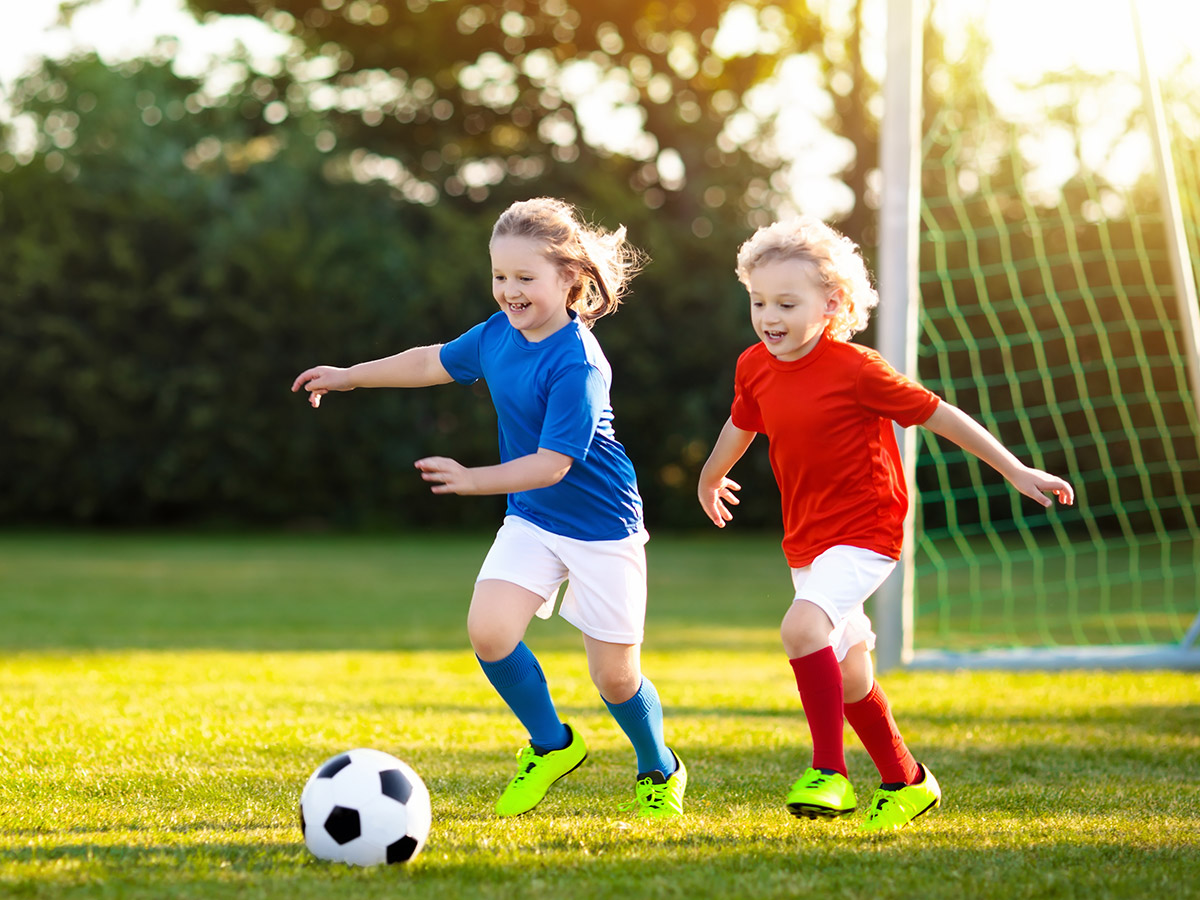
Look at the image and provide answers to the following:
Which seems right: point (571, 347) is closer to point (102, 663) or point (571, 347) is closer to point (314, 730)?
point (314, 730)

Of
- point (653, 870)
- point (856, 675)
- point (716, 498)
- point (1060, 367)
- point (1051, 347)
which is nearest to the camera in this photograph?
point (653, 870)

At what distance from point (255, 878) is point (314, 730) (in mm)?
2067

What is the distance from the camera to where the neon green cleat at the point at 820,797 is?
3170mm

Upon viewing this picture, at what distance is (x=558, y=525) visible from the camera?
350 centimetres

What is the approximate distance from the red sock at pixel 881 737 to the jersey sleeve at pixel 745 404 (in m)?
0.75

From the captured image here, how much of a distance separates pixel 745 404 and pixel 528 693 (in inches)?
38.0

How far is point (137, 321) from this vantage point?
2084cm

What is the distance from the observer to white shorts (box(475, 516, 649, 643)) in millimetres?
3482

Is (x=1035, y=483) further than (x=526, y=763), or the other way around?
(x=526, y=763)

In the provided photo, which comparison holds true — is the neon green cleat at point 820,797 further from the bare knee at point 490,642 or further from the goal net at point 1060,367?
the goal net at point 1060,367

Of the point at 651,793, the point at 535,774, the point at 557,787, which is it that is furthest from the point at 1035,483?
the point at 557,787

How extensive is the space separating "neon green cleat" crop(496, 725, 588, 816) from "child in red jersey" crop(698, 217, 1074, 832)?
0.68m

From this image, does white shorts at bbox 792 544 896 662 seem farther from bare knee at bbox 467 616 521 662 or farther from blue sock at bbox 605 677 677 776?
bare knee at bbox 467 616 521 662

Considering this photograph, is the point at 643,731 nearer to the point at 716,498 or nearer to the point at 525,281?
the point at 716,498
